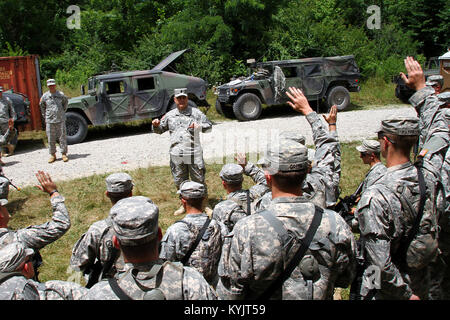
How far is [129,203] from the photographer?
2.04m

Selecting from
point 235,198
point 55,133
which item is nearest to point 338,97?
point 55,133

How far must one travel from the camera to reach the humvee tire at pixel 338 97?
14008 mm

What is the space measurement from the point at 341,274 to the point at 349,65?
1303cm

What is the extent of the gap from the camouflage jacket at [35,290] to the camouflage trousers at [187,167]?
12.5 feet

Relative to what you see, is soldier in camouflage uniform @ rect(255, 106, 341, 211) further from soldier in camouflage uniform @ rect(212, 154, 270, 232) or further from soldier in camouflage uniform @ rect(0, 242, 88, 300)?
soldier in camouflage uniform @ rect(0, 242, 88, 300)

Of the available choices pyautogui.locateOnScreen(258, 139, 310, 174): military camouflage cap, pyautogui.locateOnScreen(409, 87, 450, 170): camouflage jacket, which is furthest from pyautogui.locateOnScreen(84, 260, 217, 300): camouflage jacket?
pyautogui.locateOnScreen(409, 87, 450, 170): camouflage jacket

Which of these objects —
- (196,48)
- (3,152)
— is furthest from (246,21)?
(3,152)

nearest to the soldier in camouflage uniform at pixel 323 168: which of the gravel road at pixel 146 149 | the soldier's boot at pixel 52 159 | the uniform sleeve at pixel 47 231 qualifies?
the uniform sleeve at pixel 47 231

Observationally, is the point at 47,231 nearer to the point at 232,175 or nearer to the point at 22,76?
the point at 232,175

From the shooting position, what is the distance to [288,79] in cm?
1356

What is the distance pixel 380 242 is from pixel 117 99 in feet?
32.5

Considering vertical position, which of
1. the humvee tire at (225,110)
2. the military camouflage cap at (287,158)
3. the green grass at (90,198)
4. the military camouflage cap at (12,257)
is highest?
the military camouflage cap at (287,158)

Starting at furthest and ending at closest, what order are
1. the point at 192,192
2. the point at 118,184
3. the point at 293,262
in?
1. the point at 118,184
2. the point at 192,192
3. the point at 293,262

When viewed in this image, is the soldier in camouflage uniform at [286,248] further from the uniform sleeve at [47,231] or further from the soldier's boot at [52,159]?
the soldier's boot at [52,159]
